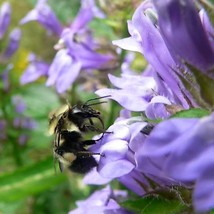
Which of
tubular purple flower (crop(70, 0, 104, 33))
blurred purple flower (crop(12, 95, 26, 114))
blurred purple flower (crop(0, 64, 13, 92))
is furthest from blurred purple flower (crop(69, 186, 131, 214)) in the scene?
blurred purple flower (crop(12, 95, 26, 114))

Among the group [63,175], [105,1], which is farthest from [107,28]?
[63,175]

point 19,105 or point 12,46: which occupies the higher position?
point 12,46

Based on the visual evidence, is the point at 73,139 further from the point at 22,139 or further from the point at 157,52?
the point at 22,139

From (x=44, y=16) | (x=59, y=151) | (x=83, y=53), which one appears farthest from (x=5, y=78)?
(x=59, y=151)

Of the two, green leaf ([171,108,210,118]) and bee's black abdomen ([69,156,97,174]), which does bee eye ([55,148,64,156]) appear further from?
green leaf ([171,108,210,118])

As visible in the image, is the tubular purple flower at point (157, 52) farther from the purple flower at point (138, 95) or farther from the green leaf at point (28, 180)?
the green leaf at point (28, 180)

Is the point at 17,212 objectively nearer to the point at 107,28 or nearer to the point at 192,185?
the point at 107,28

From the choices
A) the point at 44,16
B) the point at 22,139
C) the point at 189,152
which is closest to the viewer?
the point at 189,152
